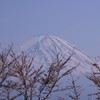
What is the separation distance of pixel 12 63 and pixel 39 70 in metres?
0.89

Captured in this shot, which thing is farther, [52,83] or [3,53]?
[3,53]

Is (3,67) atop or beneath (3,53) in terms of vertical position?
beneath

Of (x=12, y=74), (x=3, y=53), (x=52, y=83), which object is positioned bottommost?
(x=52, y=83)

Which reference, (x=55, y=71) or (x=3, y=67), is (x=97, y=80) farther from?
(x=3, y=67)

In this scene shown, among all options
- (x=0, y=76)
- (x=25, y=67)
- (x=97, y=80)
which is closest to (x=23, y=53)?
(x=25, y=67)

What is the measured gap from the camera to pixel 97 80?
12703mm


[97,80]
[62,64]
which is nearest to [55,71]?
[62,64]

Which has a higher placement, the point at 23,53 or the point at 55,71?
the point at 23,53

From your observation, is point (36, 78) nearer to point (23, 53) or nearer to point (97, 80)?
point (23, 53)

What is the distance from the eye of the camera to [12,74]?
34.8 feet

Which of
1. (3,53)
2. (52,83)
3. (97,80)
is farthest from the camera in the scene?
(97,80)

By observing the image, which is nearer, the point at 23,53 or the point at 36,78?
the point at 36,78

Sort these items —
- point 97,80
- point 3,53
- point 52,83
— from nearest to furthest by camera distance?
point 52,83, point 3,53, point 97,80

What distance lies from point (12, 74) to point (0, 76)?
1.85 ft
